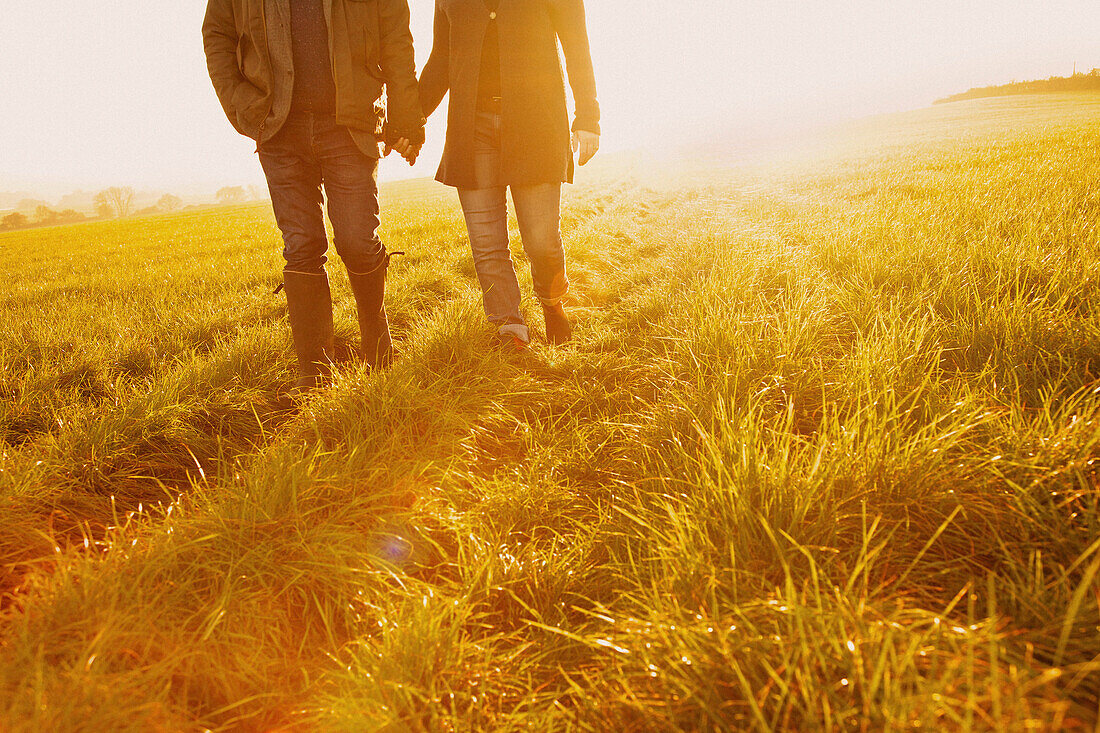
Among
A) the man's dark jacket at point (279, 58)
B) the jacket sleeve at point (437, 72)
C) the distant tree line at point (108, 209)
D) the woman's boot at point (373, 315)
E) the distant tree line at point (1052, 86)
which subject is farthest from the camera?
Answer: the distant tree line at point (108, 209)

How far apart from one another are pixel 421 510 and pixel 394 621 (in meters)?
0.43

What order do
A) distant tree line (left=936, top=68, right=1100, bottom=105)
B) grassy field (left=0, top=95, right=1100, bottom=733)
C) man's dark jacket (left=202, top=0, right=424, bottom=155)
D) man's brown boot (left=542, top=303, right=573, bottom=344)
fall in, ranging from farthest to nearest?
1. distant tree line (left=936, top=68, right=1100, bottom=105)
2. man's brown boot (left=542, top=303, right=573, bottom=344)
3. man's dark jacket (left=202, top=0, right=424, bottom=155)
4. grassy field (left=0, top=95, right=1100, bottom=733)

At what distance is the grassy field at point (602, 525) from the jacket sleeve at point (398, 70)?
1.04m

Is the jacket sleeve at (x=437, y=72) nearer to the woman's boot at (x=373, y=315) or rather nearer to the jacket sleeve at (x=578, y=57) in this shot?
the jacket sleeve at (x=578, y=57)

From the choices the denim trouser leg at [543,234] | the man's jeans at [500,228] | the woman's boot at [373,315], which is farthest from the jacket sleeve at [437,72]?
the woman's boot at [373,315]

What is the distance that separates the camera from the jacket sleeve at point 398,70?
2623 millimetres

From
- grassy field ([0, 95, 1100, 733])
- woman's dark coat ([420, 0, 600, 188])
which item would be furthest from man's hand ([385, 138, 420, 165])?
grassy field ([0, 95, 1100, 733])

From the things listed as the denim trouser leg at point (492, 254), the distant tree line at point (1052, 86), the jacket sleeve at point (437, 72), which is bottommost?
the denim trouser leg at point (492, 254)

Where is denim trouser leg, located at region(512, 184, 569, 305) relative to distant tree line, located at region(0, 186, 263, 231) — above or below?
below

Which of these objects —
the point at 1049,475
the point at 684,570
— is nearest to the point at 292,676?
the point at 684,570

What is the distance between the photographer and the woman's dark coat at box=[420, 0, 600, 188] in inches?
110

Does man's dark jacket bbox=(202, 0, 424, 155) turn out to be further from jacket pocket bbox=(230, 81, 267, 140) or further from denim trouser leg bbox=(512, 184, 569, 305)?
denim trouser leg bbox=(512, 184, 569, 305)

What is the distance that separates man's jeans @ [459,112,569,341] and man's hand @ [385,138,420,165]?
0.31 meters

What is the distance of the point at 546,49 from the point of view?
2.90 metres
